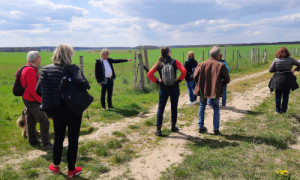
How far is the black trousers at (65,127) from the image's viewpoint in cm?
366

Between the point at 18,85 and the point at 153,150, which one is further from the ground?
the point at 18,85

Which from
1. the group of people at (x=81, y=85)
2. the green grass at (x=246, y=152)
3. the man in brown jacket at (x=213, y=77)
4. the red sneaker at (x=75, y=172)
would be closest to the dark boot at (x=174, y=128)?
the group of people at (x=81, y=85)

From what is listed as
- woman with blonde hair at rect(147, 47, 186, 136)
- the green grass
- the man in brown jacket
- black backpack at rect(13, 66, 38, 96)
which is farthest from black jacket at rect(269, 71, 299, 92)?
black backpack at rect(13, 66, 38, 96)

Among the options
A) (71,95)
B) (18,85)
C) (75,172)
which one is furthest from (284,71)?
(18,85)

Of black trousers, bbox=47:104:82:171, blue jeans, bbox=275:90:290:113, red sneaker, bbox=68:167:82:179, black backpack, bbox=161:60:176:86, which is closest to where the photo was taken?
black trousers, bbox=47:104:82:171

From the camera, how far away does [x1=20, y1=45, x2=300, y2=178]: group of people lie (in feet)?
11.7

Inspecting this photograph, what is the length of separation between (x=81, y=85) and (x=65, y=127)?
0.80 m

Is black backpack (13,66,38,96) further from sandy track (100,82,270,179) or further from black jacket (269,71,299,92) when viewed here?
black jacket (269,71,299,92)

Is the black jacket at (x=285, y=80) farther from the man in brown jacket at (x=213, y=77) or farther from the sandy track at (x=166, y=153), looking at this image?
the man in brown jacket at (x=213, y=77)

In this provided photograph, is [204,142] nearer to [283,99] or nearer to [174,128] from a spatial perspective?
[174,128]

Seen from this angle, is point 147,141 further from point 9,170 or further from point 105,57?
point 105,57

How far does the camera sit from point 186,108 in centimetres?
864

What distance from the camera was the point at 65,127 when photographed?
12.6 feet

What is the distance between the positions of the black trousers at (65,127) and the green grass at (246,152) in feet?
5.31
